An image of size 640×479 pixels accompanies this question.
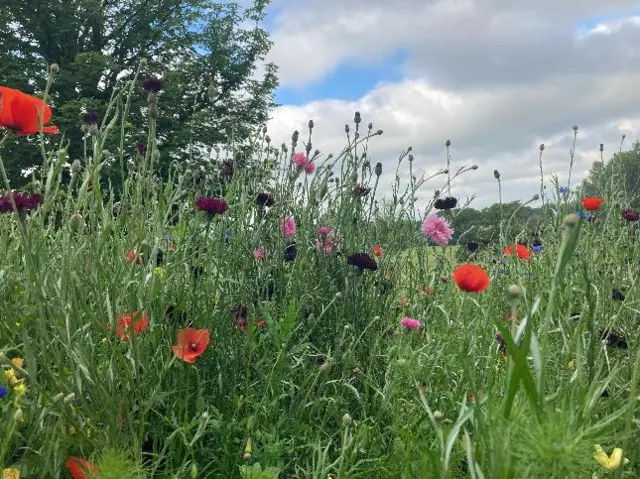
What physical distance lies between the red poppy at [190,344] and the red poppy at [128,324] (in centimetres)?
9

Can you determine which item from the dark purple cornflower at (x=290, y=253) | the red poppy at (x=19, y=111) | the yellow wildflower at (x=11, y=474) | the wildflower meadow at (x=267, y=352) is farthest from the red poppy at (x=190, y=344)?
the dark purple cornflower at (x=290, y=253)

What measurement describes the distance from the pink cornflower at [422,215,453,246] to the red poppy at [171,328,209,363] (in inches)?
48.9

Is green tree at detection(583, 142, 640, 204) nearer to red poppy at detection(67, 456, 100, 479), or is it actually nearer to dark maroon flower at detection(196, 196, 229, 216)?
dark maroon flower at detection(196, 196, 229, 216)

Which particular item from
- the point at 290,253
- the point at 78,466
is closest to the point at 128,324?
the point at 78,466

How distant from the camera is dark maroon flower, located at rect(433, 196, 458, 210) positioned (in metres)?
2.62

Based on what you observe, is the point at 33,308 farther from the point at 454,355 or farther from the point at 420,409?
the point at 454,355

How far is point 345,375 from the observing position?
6.66 feet

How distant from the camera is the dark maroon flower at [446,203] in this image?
2.62 m

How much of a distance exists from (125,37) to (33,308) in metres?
17.4

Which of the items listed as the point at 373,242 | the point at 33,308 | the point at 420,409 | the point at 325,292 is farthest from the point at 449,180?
the point at 33,308

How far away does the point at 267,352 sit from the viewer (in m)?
1.94

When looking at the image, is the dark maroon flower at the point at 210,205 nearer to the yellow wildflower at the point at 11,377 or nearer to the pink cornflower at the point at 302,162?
the yellow wildflower at the point at 11,377

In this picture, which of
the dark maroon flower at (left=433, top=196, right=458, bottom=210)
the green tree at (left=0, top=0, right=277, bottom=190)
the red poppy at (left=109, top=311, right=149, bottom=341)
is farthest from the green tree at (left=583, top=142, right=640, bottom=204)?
the green tree at (left=0, top=0, right=277, bottom=190)

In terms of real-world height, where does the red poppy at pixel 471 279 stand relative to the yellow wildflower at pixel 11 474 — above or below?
above
